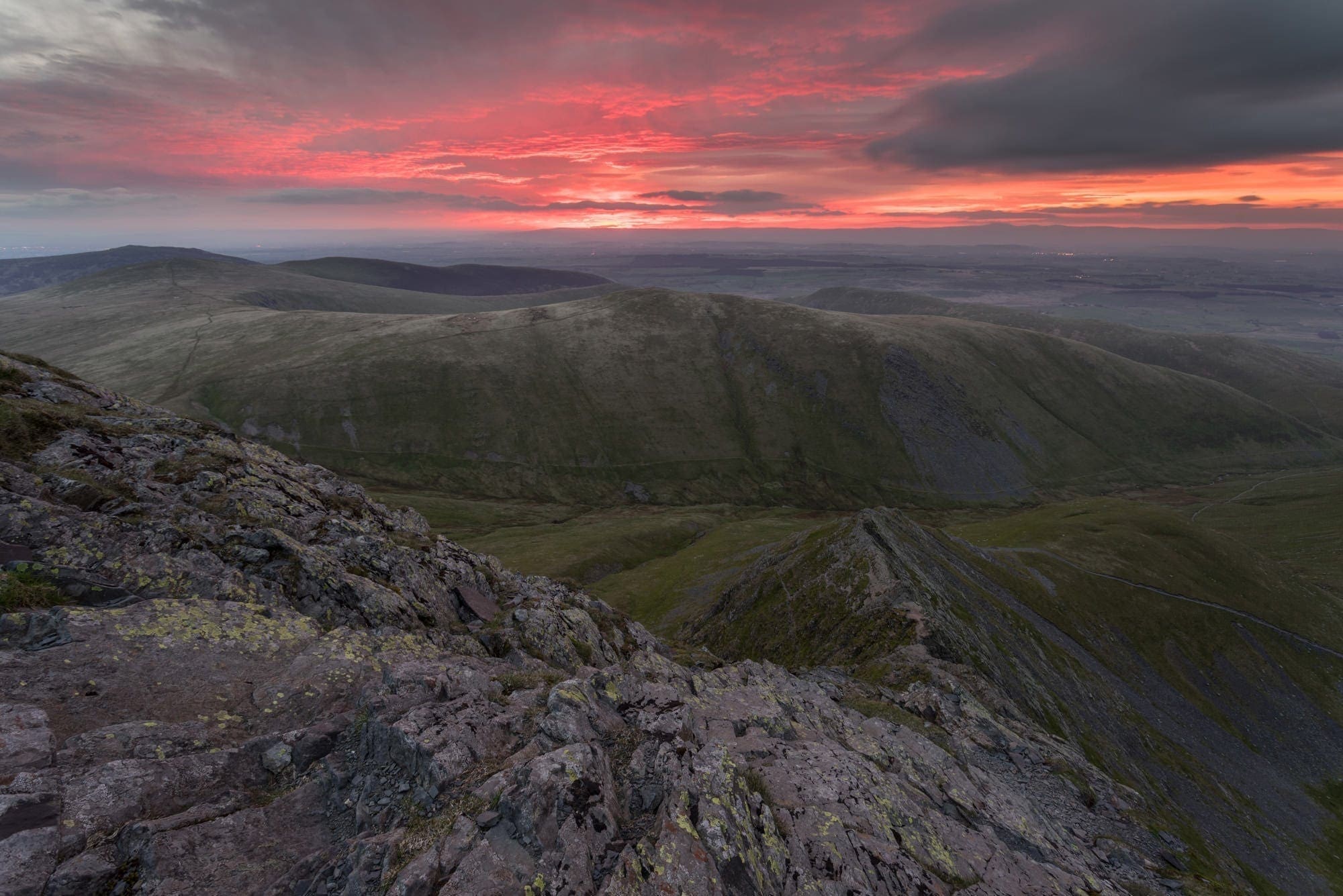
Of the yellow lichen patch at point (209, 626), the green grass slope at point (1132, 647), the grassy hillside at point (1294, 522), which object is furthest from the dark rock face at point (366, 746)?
the grassy hillside at point (1294, 522)

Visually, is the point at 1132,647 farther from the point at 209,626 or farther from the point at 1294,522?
the point at 1294,522

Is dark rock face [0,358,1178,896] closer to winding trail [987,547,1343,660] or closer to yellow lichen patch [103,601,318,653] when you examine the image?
yellow lichen patch [103,601,318,653]

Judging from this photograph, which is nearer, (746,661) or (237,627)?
(237,627)

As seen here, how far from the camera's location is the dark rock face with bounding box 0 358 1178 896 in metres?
14.6

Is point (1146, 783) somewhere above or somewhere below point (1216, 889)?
below

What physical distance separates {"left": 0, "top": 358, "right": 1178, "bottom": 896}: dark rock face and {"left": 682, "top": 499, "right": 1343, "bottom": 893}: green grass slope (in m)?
19.7

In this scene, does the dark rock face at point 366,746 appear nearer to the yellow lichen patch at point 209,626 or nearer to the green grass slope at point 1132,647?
the yellow lichen patch at point 209,626

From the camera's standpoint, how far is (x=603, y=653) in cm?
4094

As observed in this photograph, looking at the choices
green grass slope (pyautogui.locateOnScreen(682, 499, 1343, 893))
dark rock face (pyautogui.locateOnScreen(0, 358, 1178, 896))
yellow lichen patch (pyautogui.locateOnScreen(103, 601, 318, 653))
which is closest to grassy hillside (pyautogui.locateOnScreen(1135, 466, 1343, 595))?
green grass slope (pyautogui.locateOnScreen(682, 499, 1343, 893))

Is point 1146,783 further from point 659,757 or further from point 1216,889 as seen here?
point 659,757

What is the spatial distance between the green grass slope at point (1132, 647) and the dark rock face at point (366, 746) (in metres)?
19.7

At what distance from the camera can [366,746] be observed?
61.1ft

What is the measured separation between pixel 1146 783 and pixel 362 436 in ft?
704

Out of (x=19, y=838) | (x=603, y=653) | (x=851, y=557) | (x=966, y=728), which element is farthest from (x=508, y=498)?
(x=19, y=838)
